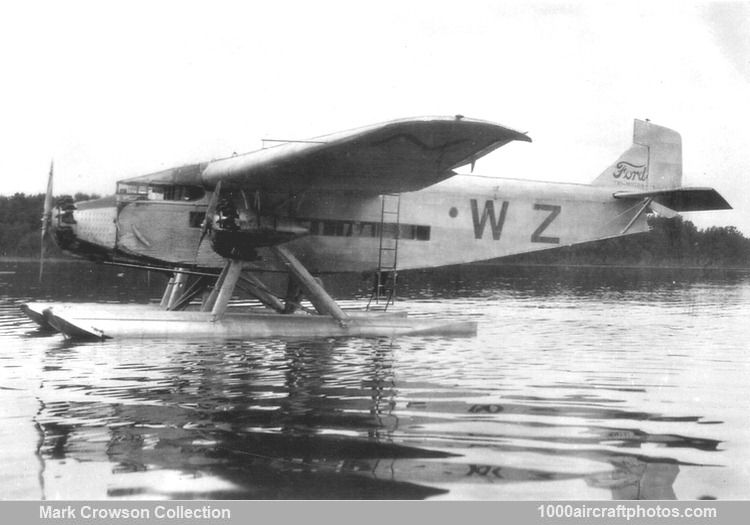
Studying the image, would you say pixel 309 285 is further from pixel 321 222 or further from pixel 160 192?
pixel 160 192

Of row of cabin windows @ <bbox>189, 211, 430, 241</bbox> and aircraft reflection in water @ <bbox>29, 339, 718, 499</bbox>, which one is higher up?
row of cabin windows @ <bbox>189, 211, 430, 241</bbox>

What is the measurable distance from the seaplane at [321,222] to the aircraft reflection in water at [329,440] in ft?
12.1

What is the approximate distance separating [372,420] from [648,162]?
1204 centimetres

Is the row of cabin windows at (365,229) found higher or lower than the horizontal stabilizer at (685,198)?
lower

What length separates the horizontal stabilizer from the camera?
47.5ft

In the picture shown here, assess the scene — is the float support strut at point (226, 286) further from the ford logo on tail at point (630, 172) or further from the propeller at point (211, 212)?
the ford logo on tail at point (630, 172)

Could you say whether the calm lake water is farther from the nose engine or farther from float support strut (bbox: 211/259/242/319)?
the nose engine

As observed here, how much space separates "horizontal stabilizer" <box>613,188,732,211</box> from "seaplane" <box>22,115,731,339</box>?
32 millimetres

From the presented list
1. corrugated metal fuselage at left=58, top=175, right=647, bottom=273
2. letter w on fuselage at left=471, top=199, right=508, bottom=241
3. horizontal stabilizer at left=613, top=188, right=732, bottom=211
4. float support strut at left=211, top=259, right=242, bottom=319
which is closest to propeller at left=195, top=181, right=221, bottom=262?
corrugated metal fuselage at left=58, top=175, right=647, bottom=273

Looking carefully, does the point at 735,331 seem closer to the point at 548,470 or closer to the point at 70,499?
the point at 548,470

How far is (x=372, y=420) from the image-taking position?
586cm

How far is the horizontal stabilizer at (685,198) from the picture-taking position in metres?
14.5

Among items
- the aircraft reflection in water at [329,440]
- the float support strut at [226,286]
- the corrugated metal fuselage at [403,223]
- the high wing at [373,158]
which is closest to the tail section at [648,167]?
Result: the corrugated metal fuselage at [403,223]

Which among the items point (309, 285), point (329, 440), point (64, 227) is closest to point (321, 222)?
point (309, 285)
